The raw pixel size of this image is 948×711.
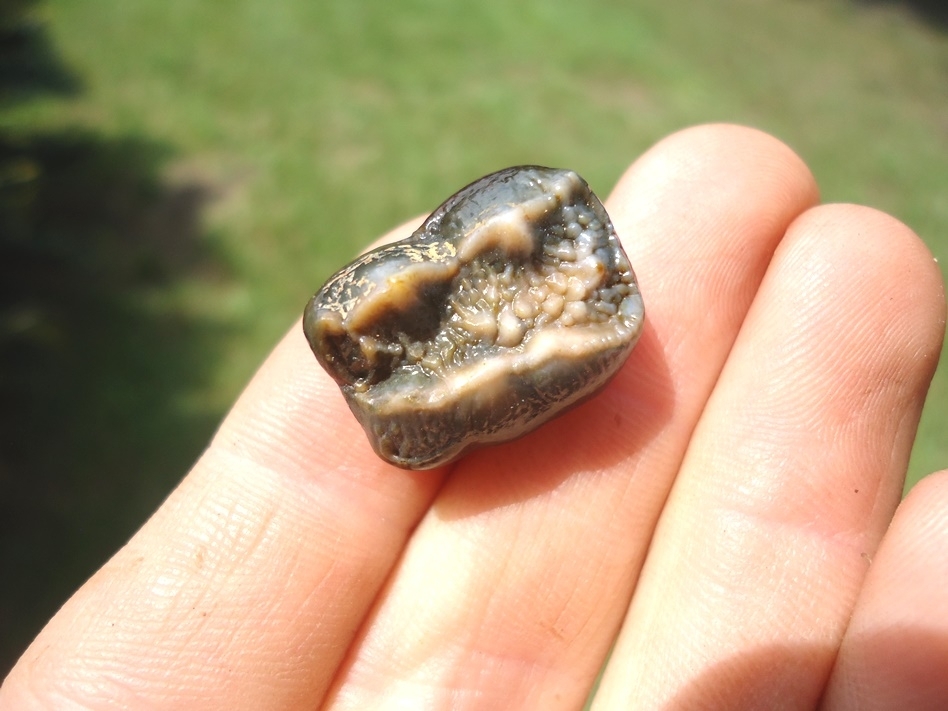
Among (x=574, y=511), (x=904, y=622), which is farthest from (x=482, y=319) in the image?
(x=904, y=622)

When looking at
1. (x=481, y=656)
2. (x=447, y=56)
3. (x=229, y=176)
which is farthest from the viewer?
(x=447, y=56)

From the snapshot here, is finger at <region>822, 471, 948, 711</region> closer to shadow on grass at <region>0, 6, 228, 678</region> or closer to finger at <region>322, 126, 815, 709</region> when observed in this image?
finger at <region>322, 126, 815, 709</region>

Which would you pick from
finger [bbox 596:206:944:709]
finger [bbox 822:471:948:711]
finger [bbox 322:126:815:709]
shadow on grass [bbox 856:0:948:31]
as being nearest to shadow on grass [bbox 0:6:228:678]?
finger [bbox 322:126:815:709]

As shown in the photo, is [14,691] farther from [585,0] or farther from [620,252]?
[585,0]

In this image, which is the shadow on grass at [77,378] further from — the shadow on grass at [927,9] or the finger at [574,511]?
the shadow on grass at [927,9]

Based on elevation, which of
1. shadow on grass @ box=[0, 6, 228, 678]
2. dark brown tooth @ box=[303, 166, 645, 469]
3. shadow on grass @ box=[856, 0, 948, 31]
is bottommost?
shadow on grass @ box=[856, 0, 948, 31]

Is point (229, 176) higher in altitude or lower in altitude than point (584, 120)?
higher

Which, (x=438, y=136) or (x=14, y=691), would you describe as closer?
(x=14, y=691)

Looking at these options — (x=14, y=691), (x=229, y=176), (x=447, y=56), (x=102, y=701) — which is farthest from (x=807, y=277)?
(x=447, y=56)
